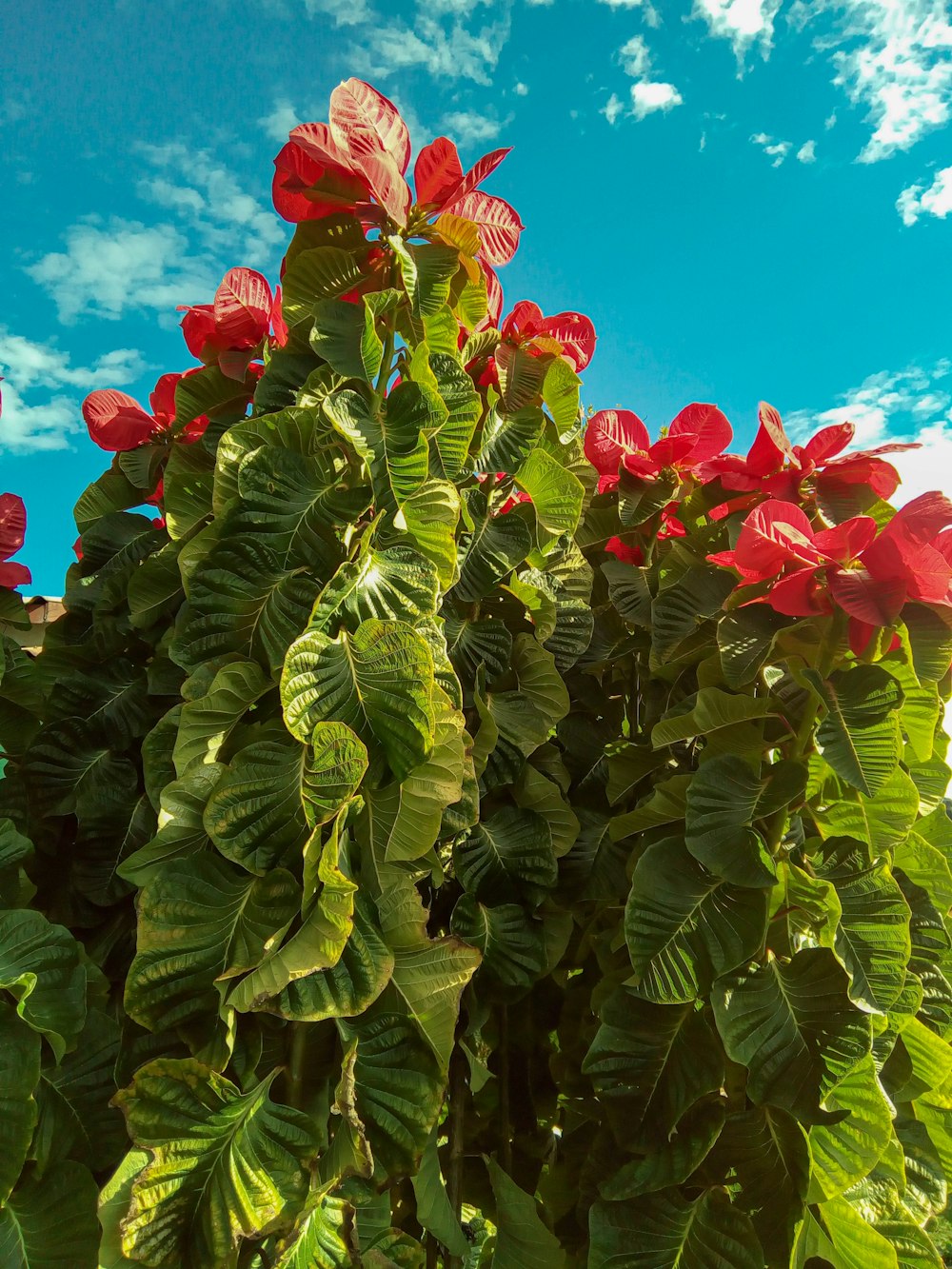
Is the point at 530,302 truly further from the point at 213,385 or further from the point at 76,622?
the point at 76,622

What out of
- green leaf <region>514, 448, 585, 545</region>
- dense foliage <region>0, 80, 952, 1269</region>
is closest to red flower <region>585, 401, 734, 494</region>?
dense foliage <region>0, 80, 952, 1269</region>

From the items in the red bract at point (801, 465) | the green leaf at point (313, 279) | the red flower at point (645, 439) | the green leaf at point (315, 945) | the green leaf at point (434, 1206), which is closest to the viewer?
the green leaf at point (315, 945)

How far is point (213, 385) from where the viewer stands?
1.18 metres

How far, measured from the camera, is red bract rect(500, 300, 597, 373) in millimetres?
1198

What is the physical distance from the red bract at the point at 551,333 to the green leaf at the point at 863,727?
0.52 metres

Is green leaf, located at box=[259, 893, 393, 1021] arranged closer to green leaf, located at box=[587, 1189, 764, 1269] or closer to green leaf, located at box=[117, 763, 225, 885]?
green leaf, located at box=[117, 763, 225, 885]

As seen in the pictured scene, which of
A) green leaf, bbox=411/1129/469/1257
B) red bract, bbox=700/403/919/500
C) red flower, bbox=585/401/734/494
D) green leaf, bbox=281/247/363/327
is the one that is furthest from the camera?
red flower, bbox=585/401/734/494

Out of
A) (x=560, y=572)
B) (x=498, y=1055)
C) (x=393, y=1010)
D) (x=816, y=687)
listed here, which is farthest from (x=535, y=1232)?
(x=560, y=572)

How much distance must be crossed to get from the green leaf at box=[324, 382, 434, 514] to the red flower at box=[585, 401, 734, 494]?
485mm

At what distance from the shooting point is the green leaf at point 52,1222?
0.83 m

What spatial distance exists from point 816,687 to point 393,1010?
0.50 metres

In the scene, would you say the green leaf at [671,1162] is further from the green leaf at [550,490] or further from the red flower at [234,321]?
the red flower at [234,321]

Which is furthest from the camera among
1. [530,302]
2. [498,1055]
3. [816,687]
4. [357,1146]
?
[530,302]

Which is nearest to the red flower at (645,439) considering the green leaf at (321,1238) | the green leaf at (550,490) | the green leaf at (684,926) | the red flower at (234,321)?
the green leaf at (550,490)
